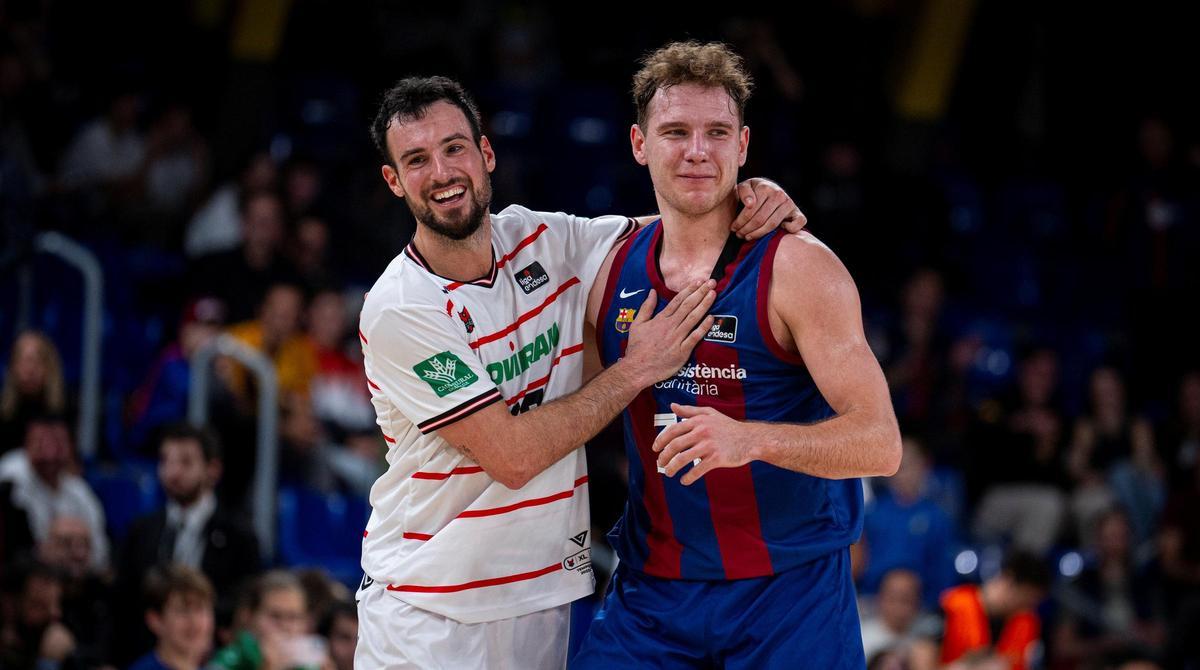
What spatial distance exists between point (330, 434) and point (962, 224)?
7.66m

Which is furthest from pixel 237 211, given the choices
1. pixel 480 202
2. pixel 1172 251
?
pixel 1172 251

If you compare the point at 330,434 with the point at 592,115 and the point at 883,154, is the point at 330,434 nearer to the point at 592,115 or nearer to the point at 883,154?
the point at 592,115

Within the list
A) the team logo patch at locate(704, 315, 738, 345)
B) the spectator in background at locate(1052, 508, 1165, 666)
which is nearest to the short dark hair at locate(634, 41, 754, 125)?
the team logo patch at locate(704, 315, 738, 345)

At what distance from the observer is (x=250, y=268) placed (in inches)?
421

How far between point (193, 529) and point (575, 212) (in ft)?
18.4

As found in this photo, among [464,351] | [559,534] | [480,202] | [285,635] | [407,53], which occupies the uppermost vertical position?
[407,53]

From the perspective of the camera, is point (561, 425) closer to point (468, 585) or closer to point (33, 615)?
point (468, 585)

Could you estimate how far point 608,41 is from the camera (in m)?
15.5

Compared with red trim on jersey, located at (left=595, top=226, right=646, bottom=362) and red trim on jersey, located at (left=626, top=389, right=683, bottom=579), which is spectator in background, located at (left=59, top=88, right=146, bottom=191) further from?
red trim on jersey, located at (left=626, top=389, right=683, bottom=579)

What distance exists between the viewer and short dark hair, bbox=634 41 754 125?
517cm

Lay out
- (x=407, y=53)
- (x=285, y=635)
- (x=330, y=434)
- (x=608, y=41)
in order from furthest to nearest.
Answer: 1. (x=608, y=41)
2. (x=407, y=53)
3. (x=330, y=434)
4. (x=285, y=635)

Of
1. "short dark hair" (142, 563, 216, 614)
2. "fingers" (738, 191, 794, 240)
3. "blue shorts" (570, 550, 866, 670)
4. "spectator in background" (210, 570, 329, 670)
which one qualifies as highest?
"fingers" (738, 191, 794, 240)

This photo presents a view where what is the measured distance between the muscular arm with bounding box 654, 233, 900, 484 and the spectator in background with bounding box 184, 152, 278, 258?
7131 millimetres

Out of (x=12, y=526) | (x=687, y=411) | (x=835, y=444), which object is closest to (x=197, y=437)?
(x=12, y=526)
